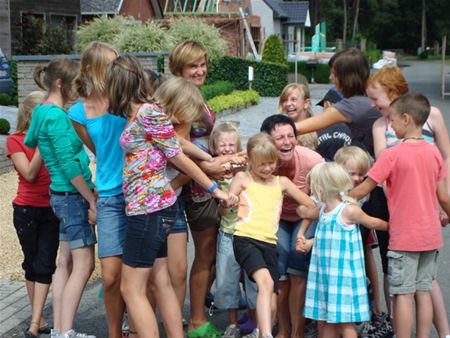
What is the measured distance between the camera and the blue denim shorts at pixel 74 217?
531 cm

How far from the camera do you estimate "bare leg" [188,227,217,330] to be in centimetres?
568

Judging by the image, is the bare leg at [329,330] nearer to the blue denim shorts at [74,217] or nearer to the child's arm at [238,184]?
the child's arm at [238,184]

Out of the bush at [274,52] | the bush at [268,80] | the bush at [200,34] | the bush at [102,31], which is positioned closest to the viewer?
the bush at [102,31]

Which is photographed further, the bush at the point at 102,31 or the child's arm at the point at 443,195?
the bush at the point at 102,31

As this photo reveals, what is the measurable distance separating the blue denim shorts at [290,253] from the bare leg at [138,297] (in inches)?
40.9

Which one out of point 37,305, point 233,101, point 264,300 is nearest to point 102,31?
point 233,101

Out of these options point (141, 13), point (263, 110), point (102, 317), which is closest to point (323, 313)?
point (102, 317)

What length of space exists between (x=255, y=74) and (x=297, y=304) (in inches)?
1038

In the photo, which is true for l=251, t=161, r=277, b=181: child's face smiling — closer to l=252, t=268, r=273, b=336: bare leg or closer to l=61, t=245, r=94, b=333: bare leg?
l=252, t=268, r=273, b=336: bare leg

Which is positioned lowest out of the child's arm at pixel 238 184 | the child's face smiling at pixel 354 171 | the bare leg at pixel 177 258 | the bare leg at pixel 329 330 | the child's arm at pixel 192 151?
the bare leg at pixel 329 330

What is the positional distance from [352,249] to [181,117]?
4.46 ft

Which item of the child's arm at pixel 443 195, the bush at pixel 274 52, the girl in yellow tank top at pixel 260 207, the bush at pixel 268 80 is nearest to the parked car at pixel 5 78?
the bush at pixel 268 80

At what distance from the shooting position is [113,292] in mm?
5051

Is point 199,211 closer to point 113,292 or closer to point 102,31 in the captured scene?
point 113,292
